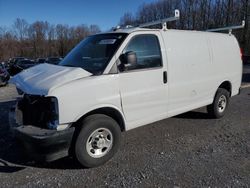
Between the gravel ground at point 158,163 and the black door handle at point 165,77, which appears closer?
the gravel ground at point 158,163

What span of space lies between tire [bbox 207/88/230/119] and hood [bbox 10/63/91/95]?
3.53 m

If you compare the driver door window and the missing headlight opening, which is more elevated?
the driver door window

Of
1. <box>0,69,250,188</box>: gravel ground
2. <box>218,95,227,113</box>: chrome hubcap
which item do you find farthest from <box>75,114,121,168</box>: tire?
<box>218,95,227,113</box>: chrome hubcap

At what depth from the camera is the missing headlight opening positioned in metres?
3.34

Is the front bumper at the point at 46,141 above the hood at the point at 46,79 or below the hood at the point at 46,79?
below

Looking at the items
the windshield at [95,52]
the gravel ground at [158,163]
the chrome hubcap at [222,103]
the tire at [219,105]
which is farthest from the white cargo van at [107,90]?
the chrome hubcap at [222,103]

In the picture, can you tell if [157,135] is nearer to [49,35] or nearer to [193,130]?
[193,130]

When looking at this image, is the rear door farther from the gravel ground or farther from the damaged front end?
the damaged front end

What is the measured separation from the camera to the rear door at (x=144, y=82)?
3955 millimetres

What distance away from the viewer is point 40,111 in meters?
3.53

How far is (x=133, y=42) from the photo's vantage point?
4.12m

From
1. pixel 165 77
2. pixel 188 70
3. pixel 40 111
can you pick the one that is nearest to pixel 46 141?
pixel 40 111

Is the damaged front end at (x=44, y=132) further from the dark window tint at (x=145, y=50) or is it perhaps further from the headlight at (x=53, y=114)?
the dark window tint at (x=145, y=50)

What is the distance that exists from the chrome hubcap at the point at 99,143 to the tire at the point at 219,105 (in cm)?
313
